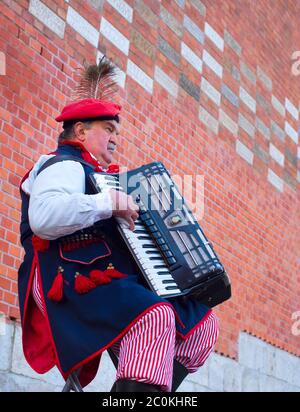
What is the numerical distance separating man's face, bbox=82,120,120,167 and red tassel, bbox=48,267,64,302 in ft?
1.98

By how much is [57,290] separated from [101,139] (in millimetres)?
726

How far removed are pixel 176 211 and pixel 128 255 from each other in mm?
269

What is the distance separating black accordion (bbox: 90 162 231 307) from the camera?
9.20ft

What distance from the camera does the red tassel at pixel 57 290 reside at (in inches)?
107

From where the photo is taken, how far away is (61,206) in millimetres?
2697

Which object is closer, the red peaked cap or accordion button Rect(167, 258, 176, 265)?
accordion button Rect(167, 258, 176, 265)

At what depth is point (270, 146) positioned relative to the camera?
7.84m

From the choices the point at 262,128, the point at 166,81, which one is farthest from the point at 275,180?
the point at 166,81

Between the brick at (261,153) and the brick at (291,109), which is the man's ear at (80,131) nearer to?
the brick at (261,153)

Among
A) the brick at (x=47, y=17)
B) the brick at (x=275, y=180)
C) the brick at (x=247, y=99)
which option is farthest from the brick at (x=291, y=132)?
the brick at (x=47, y=17)

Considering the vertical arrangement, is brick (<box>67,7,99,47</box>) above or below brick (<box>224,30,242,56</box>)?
below

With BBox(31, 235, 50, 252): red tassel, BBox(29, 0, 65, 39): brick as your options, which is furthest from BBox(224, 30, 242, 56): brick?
BBox(31, 235, 50, 252): red tassel

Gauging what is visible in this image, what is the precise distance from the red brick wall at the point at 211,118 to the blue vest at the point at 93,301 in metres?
1.52

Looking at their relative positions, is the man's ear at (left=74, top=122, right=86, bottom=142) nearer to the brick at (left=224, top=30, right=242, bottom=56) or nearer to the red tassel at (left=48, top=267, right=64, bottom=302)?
the red tassel at (left=48, top=267, right=64, bottom=302)
